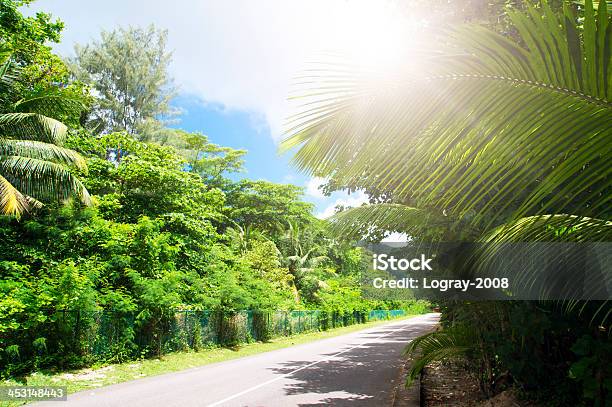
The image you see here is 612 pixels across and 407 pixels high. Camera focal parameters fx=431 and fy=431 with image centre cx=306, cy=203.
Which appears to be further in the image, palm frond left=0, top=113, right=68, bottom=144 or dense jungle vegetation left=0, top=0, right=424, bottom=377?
palm frond left=0, top=113, right=68, bottom=144

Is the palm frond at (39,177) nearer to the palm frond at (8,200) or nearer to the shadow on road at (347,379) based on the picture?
the palm frond at (8,200)

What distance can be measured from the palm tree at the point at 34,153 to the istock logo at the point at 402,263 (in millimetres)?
10018

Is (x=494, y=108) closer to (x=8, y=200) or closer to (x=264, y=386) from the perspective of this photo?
(x=264, y=386)

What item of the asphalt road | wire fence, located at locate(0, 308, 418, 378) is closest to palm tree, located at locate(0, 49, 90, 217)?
wire fence, located at locate(0, 308, 418, 378)

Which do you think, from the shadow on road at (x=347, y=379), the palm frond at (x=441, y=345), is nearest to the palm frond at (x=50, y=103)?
the shadow on road at (x=347, y=379)

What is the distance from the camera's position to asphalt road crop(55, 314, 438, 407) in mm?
7770

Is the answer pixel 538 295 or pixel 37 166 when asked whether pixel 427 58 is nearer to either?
pixel 538 295

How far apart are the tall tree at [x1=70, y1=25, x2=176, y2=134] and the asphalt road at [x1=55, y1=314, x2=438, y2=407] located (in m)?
23.9

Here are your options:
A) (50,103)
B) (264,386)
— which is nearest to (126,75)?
(50,103)

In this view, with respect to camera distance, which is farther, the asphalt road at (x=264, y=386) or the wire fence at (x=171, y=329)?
the wire fence at (x=171, y=329)

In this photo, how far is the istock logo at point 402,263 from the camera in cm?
673

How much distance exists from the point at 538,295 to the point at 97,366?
10.6 m

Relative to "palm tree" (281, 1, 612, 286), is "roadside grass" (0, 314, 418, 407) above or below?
below

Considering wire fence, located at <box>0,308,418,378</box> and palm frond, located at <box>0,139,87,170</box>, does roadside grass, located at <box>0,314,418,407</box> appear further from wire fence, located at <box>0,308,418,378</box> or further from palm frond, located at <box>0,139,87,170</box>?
palm frond, located at <box>0,139,87,170</box>
